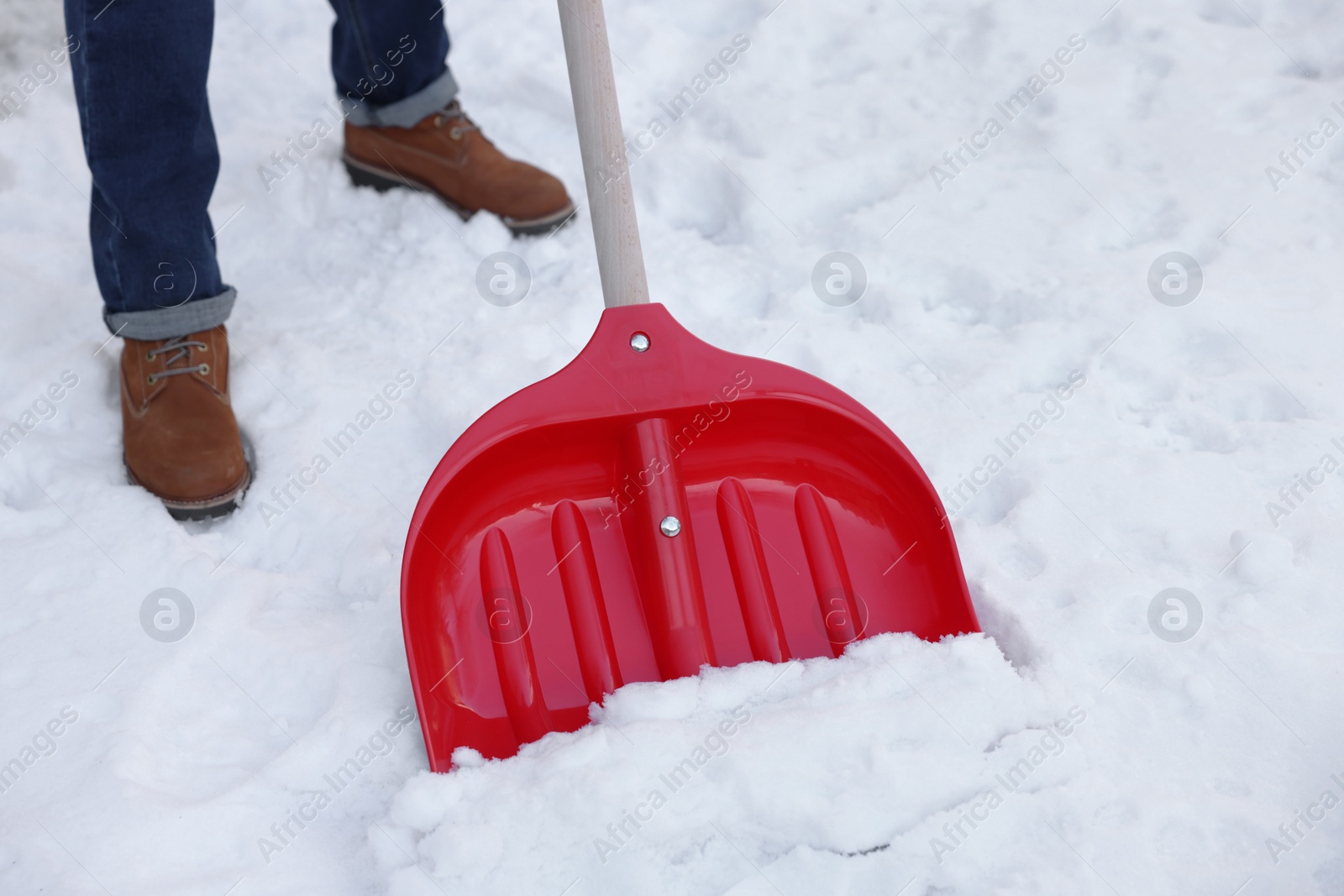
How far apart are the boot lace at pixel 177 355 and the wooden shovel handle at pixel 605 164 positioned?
64 cm

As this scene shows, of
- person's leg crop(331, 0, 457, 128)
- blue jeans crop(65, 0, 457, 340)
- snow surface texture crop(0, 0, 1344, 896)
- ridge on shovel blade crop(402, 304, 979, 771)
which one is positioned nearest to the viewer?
snow surface texture crop(0, 0, 1344, 896)

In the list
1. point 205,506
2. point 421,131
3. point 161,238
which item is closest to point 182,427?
point 205,506

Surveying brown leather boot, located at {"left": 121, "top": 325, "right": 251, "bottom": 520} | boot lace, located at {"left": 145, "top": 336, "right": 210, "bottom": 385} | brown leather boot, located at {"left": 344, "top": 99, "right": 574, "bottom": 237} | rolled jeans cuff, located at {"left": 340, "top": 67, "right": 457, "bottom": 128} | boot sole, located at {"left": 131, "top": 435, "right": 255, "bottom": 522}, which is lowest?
boot sole, located at {"left": 131, "top": 435, "right": 255, "bottom": 522}

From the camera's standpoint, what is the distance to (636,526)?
108 cm

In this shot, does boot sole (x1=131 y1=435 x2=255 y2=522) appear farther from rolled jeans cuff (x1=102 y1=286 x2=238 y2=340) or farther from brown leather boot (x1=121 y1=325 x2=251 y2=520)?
rolled jeans cuff (x1=102 y1=286 x2=238 y2=340)

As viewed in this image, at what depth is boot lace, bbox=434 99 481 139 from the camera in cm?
181

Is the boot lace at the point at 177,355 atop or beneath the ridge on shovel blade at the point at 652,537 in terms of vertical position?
beneath

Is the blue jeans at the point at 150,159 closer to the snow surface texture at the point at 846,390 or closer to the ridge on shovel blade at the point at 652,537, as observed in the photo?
the snow surface texture at the point at 846,390

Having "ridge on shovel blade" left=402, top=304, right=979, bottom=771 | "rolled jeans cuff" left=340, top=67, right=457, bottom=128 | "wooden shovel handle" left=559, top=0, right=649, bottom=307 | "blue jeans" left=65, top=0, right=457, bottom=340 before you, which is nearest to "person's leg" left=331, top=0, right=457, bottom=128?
"rolled jeans cuff" left=340, top=67, right=457, bottom=128

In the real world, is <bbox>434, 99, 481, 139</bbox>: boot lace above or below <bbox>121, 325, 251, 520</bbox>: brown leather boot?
above

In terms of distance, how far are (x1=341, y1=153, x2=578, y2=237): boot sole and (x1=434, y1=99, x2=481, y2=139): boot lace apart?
0.11 metres

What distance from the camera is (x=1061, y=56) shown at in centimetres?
205

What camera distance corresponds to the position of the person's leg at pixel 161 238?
1174mm

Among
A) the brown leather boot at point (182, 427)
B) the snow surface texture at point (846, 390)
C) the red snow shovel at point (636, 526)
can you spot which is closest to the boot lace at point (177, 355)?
the brown leather boot at point (182, 427)
